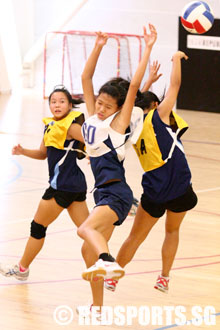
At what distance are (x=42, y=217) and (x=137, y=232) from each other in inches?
27.7

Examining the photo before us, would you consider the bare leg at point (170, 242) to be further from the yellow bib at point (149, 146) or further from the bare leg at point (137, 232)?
the yellow bib at point (149, 146)

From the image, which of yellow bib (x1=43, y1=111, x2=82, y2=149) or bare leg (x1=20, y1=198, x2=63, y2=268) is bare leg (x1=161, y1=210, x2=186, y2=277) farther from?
yellow bib (x1=43, y1=111, x2=82, y2=149)

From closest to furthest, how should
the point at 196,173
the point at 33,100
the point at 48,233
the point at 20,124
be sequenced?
the point at 48,233
the point at 196,173
the point at 20,124
the point at 33,100

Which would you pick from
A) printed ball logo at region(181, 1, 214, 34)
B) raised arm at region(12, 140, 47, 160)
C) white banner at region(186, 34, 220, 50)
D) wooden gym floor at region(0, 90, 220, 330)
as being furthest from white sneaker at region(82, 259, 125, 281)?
white banner at region(186, 34, 220, 50)

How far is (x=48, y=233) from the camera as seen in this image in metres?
6.34

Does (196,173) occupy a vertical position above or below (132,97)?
below

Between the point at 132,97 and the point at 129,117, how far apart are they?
0.13m

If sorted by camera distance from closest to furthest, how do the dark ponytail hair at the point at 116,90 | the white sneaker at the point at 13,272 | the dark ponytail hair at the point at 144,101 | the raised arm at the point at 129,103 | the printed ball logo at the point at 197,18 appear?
the raised arm at the point at 129,103 → the dark ponytail hair at the point at 116,90 → the dark ponytail hair at the point at 144,101 → the white sneaker at the point at 13,272 → the printed ball logo at the point at 197,18

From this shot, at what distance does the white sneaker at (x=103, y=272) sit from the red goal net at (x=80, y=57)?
1074 cm

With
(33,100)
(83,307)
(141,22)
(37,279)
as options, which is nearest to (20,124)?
(33,100)

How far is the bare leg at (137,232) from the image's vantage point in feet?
15.8

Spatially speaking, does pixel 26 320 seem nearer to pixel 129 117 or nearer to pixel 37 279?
pixel 37 279

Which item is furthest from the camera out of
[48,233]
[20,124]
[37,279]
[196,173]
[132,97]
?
[20,124]

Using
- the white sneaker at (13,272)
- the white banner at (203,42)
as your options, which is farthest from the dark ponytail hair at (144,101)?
Result: the white banner at (203,42)
